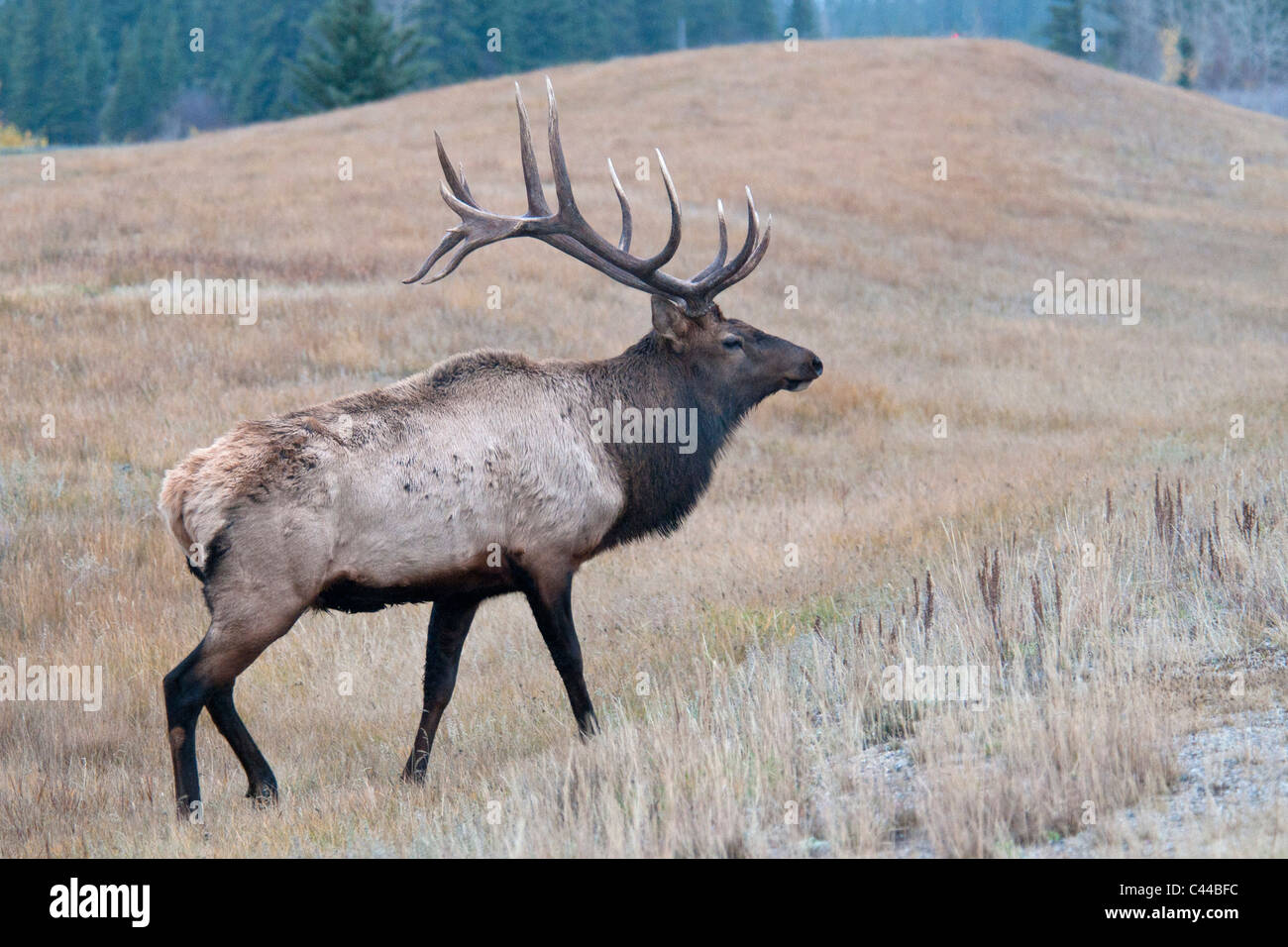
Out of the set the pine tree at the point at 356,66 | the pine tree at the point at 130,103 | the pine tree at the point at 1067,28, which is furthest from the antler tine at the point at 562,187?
the pine tree at the point at 1067,28

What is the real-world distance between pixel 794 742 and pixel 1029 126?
122 feet

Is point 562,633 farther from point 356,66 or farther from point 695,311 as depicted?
point 356,66

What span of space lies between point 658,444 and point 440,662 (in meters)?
1.51

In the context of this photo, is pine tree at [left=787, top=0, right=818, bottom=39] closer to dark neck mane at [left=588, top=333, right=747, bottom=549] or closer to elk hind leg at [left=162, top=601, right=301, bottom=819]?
dark neck mane at [left=588, top=333, right=747, bottom=549]

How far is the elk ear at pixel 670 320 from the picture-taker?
6570mm

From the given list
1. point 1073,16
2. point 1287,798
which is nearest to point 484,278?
point 1287,798

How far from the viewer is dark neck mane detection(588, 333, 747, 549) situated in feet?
19.9

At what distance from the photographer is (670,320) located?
659 cm

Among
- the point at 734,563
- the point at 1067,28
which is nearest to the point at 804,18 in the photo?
the point at 1067,28

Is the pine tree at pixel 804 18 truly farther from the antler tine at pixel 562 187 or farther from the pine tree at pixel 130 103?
the antler tine at pixel 562 187

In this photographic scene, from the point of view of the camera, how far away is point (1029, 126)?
38.4 meters

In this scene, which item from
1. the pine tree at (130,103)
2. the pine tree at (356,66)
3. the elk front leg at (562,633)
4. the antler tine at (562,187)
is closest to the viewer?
the elk front leg at (562,633)

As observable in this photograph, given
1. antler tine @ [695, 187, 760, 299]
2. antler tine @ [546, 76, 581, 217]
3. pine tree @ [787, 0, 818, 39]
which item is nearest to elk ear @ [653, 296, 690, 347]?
antler tine @ [695, 187, 760, 299]
